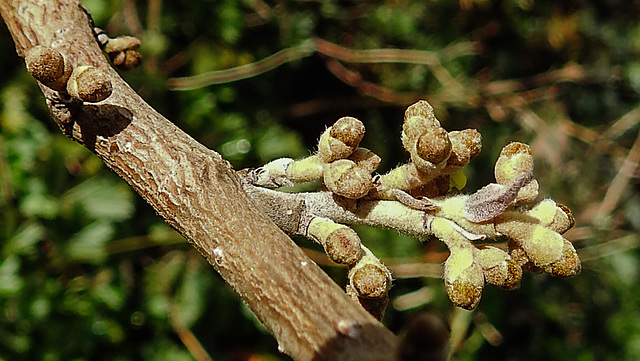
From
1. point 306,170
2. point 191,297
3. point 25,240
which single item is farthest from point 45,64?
point 191,297

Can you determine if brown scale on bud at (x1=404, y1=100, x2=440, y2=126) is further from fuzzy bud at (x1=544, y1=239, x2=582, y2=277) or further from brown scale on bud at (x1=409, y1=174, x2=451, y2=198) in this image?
fuzzy bud at (x1=544, y1=239, x2=582, y2=277)

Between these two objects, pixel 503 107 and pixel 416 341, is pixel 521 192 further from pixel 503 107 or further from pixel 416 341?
pixel 503 107

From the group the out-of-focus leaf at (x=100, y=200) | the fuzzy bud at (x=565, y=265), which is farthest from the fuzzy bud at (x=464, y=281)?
the out-of-focus leaf at (x=100, y=200)

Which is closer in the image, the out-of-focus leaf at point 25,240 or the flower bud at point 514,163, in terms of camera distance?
the flower bud at point 514,163

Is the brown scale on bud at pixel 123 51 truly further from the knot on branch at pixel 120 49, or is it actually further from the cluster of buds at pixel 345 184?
the cluster of buds at pixel 345 184

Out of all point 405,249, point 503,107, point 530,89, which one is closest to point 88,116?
point 405,249

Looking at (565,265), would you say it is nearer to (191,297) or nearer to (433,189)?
(433,189)

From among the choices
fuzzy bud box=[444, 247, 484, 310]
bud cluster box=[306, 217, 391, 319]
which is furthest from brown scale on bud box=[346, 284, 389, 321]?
fuzzy bud box=[444, 247, 484, 310]
